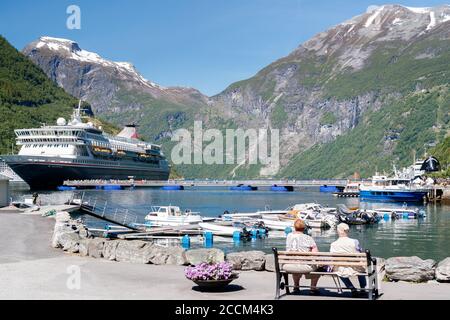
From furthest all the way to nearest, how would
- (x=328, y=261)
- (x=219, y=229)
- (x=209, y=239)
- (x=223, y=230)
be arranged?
(x=219, y=229)
(x=223, y=230)
(x=209, y=239)
(x=328, y=261)

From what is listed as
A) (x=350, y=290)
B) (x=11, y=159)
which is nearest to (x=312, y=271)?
(x=350, y=290)

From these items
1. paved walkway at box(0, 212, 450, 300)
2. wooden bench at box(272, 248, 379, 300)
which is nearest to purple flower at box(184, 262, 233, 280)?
paved walkway at box(0, 212, 450, 300)

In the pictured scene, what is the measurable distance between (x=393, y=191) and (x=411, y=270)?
98181 millimetres

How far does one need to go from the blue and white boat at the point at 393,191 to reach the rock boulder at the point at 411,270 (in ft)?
315

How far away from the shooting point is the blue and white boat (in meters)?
108

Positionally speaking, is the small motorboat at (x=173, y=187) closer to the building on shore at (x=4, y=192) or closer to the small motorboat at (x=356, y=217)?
the small motorboat at (x=356, y=217)

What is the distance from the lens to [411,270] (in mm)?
15508

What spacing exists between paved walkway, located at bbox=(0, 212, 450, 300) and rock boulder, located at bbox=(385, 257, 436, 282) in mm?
420

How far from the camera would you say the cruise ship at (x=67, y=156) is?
142m

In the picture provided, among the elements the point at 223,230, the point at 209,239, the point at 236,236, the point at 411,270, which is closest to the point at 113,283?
the point at 411,270

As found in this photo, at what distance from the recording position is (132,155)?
19488cm

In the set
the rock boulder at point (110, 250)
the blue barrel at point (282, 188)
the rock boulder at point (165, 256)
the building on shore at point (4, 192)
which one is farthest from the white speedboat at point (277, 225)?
the blue barrel at point (282, 188)

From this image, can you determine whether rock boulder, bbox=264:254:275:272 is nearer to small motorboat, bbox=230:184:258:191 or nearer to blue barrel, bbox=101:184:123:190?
blue barrel, bbox=101:184:123:190

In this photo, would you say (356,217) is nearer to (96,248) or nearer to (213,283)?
(96,248)
